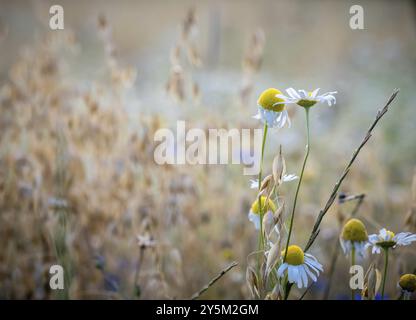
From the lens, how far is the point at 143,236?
942 millimetres

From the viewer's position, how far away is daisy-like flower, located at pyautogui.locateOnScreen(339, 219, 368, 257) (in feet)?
2.23

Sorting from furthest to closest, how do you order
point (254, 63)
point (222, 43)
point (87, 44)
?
point (222, 43)
point (87, 44)
point (254, 63)

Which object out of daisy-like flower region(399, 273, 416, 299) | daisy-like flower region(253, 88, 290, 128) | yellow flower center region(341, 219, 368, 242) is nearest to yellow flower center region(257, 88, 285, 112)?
daisy-like flower region(253, 88, 290, 128)

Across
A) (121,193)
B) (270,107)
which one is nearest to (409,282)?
(270,107)

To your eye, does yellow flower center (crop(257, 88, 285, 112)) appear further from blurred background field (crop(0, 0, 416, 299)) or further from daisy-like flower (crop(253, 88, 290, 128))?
blurred background field (crop(0, 0, 416, 299))

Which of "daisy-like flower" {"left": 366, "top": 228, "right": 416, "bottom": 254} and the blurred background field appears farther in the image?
the blurred background field

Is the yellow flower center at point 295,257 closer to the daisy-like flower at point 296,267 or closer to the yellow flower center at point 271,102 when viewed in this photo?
the daisy-like flower at point 296,267

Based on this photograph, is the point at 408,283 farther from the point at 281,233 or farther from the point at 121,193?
the point at 121,193

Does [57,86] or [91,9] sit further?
[91,9]

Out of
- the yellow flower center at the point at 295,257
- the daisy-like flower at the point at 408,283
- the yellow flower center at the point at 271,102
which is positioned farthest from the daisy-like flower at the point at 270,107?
the daisy-like flower at the point at 408,283

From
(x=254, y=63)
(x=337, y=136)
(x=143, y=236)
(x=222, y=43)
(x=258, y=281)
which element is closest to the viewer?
(x=258, y=281)

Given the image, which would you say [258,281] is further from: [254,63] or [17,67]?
[17,67]
